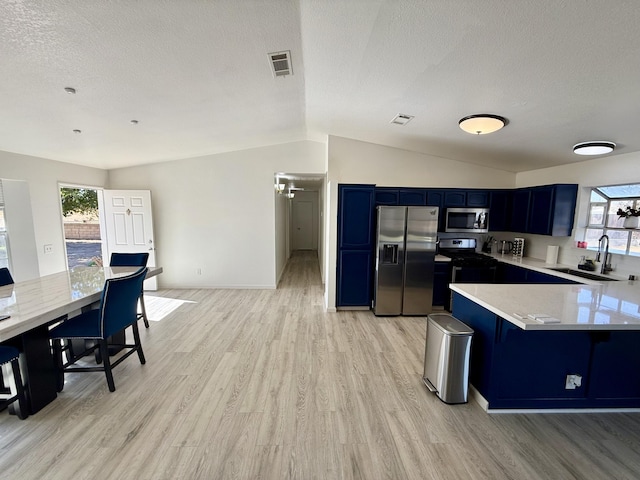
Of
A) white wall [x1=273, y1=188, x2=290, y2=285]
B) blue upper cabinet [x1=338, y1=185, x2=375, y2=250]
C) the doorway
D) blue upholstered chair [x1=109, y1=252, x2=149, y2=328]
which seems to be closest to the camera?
blue upholstered chair [x1=109, y1=252, x2=149, y2=328]

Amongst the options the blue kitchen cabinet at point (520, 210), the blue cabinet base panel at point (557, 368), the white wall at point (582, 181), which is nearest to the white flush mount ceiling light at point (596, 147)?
the white wall at point (582, 181)

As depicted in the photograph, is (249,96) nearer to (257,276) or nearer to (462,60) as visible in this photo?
(462,60)

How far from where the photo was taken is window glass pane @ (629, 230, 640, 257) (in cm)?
295

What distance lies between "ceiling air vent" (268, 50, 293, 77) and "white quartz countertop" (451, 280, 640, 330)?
257 centimetres

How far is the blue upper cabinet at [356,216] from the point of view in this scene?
3.99 metres

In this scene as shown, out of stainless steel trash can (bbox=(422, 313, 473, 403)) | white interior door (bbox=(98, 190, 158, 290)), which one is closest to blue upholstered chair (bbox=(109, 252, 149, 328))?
white interior door (bbox=(98, 190, 158, 290))

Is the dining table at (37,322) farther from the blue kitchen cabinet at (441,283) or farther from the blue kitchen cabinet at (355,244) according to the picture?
the blue kitchen cabinet at (441,283)

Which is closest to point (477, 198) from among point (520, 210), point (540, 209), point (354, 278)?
point (520, 210)

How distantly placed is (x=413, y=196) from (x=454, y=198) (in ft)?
2.37

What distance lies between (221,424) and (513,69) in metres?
3.39

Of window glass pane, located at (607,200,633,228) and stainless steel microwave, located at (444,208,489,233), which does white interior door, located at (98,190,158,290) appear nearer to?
stainless steel microwave, located at (444,208,489,233)

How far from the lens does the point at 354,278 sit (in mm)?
4199

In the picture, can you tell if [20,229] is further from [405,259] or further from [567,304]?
[567,304]

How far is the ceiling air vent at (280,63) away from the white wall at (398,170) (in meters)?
1.97
